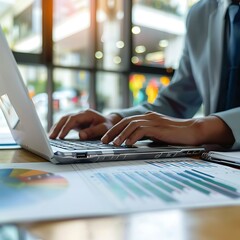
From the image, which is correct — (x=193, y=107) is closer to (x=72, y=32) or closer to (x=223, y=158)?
(x=223, y=158)

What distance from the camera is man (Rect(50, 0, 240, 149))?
675 millimetres

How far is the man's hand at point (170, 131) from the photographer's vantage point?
631 mm

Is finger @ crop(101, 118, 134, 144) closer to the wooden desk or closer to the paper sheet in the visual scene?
the paper sheet

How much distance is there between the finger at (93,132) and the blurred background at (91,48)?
198 cm

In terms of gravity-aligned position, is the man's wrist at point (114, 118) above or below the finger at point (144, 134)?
below

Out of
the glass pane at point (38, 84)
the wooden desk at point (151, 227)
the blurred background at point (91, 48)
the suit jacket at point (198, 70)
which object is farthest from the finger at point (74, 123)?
the glass pane at point (38, 84)

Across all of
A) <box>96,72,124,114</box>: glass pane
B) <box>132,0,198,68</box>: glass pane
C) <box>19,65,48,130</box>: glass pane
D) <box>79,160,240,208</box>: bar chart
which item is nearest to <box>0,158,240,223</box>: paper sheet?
<box>79,160,240,208</box>: bar chart

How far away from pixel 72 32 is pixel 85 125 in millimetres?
2491

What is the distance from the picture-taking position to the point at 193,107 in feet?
4.12

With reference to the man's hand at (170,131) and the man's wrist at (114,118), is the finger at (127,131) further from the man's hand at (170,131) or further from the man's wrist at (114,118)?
the man's wrist at (114,118)

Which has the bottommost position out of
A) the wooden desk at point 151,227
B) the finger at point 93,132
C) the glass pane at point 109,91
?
the glass pane at point 109,91

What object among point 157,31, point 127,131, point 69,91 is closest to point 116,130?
point 127,131

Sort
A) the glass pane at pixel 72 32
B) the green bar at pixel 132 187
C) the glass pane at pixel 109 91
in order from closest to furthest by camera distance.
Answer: the green bar at pixel 132 187, the glass pane at pixel 72 32, the glass pane at pixel 109 91

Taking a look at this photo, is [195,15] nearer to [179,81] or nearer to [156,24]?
[179,81]
